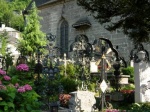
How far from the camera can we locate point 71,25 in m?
28.8

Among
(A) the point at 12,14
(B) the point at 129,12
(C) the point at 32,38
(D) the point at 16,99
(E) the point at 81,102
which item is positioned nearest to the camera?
(D) the point at 16,99

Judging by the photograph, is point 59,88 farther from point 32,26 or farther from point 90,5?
point 32,26

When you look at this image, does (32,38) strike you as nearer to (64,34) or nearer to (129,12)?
(64,34)

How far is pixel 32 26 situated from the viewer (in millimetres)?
29906

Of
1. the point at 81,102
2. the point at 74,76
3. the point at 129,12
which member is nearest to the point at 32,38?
the point at 74,76

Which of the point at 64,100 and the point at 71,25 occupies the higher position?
the point at 71,25

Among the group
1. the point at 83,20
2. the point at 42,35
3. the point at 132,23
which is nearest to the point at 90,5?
the point at 132,23

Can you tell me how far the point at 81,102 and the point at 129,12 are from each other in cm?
447

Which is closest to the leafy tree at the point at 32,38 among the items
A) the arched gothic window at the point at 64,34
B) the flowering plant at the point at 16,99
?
the arched gothic window at the point at 64,34

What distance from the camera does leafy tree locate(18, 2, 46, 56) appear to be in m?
29.0

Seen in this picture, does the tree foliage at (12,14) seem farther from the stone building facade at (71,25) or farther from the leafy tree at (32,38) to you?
the leafy tree at (32,38)

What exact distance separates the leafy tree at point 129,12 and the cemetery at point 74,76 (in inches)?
31.5

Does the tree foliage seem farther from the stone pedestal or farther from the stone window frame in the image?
the stone pedestal

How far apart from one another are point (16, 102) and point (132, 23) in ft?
29.2
